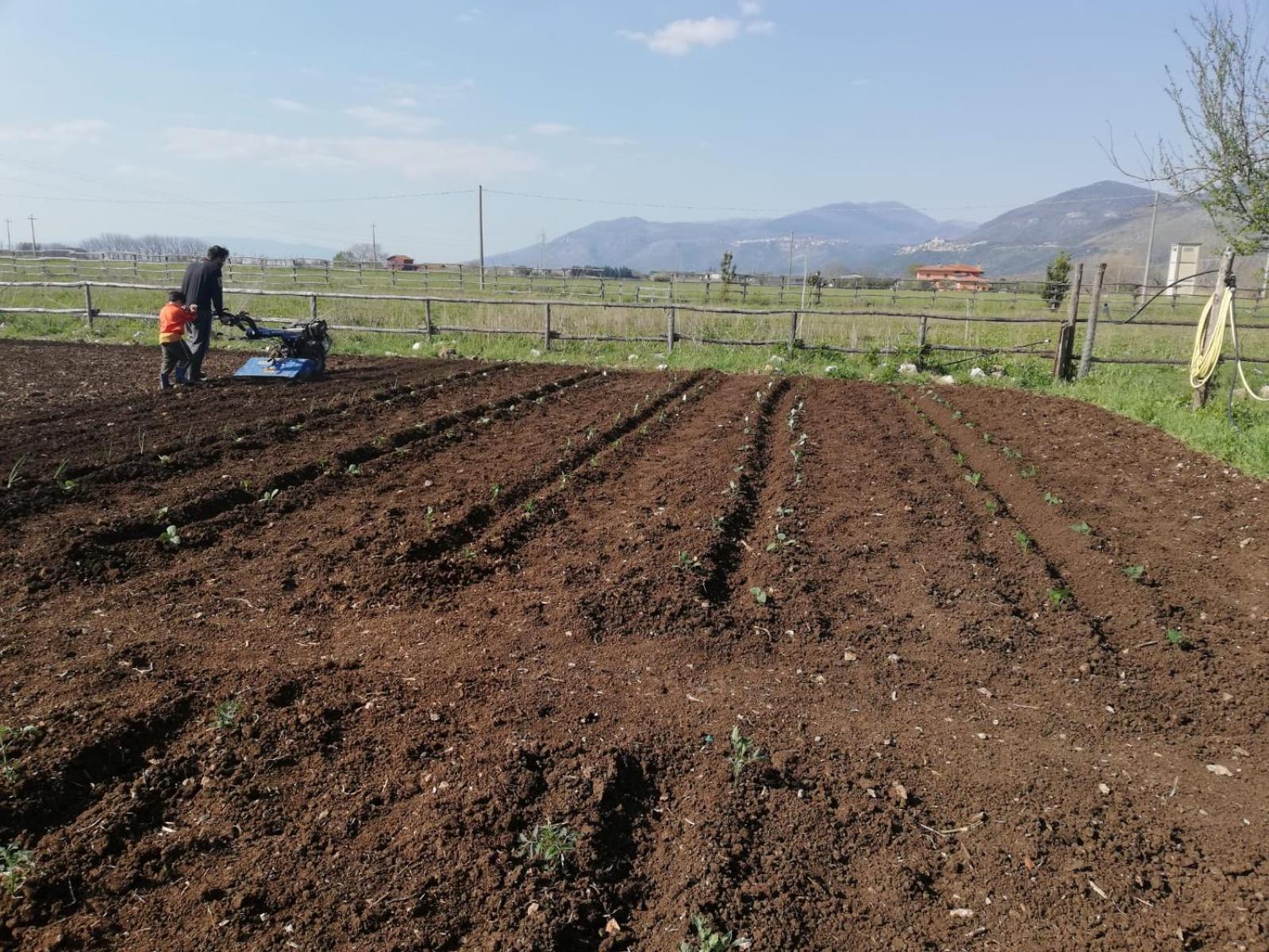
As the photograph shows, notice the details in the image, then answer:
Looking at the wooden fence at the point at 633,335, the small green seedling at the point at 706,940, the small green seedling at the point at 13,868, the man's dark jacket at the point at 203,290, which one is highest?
the man's dark jacket at the point at 203,290

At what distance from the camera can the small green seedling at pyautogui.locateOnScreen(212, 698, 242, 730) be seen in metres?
3.77

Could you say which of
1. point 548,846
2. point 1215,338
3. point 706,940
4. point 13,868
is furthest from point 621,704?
point 1215,338

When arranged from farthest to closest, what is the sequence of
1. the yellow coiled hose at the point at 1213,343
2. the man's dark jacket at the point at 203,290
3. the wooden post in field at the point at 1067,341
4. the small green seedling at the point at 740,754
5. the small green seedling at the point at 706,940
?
the wooden post in field at the point at 1067,341 → the man's dark jacket at the point at 203,290 → the yellow coiled hose at the point at 1213,343 → the small green seedling at the point at 740,754 → the small green seedling at the point at 706,940

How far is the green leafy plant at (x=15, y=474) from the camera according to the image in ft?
24.4

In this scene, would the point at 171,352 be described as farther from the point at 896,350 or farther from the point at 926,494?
the point at 896,350

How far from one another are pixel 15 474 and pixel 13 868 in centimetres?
618

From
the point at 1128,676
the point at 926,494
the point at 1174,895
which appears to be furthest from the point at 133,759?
the point at 926,494

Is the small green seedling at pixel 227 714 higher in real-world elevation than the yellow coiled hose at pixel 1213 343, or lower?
lower

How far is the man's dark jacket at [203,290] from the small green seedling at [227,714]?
10.1 m

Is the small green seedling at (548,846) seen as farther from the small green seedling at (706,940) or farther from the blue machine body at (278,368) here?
the blue machine body at (278,368)

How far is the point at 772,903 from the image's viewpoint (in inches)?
116

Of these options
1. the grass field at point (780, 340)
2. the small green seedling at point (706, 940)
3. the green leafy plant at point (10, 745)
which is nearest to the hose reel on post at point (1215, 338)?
the grass field at point (780, 340)

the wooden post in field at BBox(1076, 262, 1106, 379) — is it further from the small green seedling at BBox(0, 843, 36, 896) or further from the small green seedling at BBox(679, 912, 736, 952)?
the small green seedling at BBox(0, 843, 36, 896)

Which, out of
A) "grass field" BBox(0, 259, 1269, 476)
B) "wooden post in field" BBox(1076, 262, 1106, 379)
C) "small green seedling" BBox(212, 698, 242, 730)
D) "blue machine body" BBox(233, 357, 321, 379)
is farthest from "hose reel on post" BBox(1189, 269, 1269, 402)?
"blue machine body" BBox(233, 357, 321, 379)
